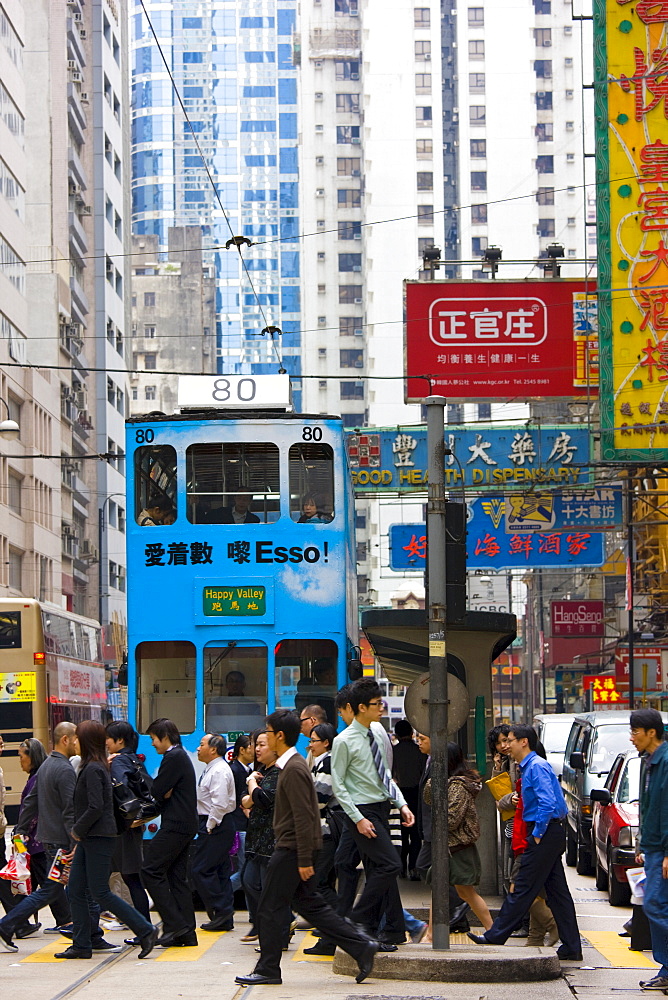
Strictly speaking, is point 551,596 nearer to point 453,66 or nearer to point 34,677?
point 453,66

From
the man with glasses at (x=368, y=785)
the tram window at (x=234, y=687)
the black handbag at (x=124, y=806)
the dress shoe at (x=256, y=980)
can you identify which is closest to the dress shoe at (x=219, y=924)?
the black handbag at (x=124, y=806)

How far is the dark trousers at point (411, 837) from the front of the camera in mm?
16500

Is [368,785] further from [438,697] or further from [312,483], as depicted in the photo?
[312,483]

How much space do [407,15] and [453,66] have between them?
181 inches

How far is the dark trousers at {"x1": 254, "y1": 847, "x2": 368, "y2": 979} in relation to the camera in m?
9.56

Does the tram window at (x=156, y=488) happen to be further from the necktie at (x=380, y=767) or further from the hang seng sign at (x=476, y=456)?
the hang seng sign at (x=476, y=456)

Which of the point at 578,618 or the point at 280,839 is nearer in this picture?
the point at 280,839

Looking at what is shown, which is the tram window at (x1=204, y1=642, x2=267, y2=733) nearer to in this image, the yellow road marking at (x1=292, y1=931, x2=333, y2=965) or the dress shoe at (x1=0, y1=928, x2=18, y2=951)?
the yellow road marking at (x1=292, y1=931, x2=333, y2=965)

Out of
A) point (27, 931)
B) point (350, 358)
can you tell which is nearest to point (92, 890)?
point (27, 931)

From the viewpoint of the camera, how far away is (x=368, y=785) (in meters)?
10.2

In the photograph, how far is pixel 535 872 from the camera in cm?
1037

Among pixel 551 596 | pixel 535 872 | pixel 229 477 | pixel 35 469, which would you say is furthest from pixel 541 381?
pixel 551 596

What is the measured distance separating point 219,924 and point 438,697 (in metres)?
3.38

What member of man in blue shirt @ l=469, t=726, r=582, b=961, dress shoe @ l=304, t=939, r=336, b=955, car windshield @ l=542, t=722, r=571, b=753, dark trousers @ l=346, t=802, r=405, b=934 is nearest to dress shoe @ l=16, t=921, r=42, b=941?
dress shoe @ l=304, t=939, r=336, b=955
